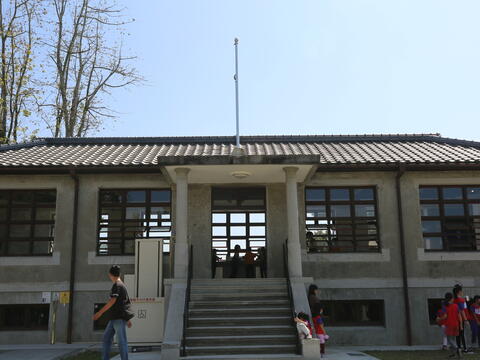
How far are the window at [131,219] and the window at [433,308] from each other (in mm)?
7698

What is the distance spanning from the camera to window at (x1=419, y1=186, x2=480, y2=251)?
15.1 meters

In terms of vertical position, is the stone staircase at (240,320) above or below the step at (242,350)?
above

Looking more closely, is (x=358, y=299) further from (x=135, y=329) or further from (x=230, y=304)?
(x=135, y=329)

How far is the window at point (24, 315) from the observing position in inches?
573

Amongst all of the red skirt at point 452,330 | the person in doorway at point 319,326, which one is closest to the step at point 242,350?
the person in doorway at point 319,326

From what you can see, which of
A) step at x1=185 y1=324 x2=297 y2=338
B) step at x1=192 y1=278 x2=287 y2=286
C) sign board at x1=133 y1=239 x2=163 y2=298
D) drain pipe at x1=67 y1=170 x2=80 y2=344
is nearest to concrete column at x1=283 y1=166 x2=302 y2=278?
step at x1=192 y1=278 x2=287 y2=286

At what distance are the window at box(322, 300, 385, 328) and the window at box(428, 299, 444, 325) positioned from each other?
4.44 ft

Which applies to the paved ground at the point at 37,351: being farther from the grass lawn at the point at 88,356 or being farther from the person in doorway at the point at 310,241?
the person in doorway at the point at 310,241

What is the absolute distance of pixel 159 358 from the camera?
11.1 m

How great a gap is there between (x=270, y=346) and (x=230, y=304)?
1.79 metres

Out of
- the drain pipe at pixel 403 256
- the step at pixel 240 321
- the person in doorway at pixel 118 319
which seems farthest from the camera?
the drain pipe at pixel 403 256

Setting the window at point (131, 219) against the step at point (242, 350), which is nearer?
the step at point (242, 350)

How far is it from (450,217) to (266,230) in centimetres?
544

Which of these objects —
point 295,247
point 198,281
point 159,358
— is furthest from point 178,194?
point 159,358
